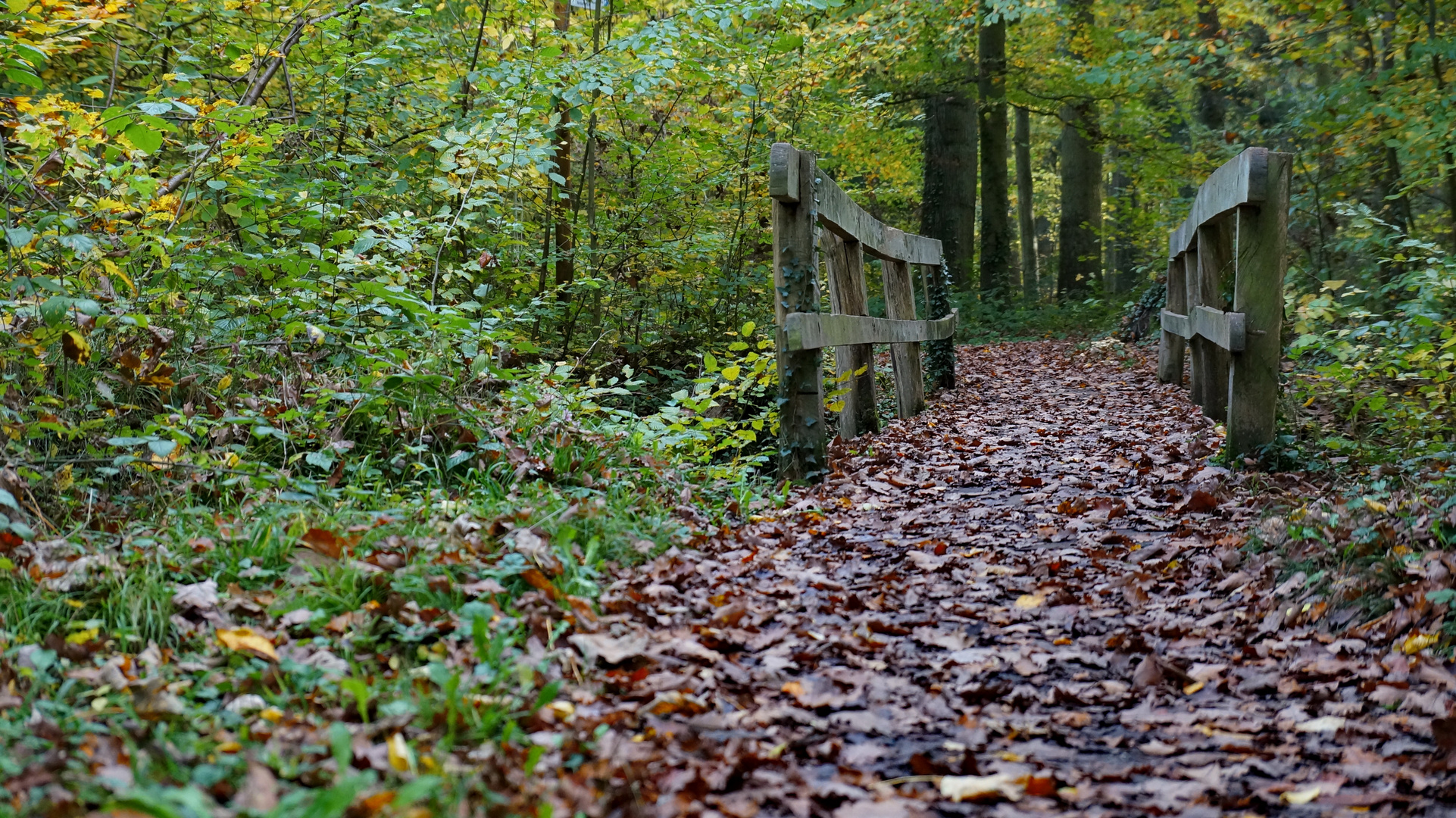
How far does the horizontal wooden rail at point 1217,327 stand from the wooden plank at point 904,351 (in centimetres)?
213

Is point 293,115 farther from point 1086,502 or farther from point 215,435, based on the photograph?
point 1086,502

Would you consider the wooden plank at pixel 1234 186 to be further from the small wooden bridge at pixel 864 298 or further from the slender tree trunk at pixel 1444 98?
the slender tree trunk at pixel 1444 98

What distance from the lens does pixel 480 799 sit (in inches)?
71.8

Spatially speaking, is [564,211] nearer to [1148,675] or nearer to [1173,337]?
[1173,337]

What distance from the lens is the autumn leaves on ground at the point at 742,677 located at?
1.94 metres

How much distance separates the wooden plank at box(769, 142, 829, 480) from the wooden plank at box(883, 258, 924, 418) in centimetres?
257

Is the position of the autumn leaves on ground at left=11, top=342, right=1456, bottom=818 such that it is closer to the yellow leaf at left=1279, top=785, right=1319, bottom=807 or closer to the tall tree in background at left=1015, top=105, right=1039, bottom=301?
the yellow leaf at left=1279, top=785, right=1319, bottom=807

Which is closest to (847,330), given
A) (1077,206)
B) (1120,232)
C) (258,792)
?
(258,792)

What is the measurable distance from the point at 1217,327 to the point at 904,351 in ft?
9.57

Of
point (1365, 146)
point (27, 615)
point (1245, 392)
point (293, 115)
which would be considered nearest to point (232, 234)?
point (293, 115)

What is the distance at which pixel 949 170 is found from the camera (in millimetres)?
16172

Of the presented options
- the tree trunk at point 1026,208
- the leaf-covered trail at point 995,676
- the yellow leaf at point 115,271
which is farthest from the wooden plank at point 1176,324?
the tree trunk at point 1026,208

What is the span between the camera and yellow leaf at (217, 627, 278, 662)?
236 centimetres

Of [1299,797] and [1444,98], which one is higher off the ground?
[1444,98]
